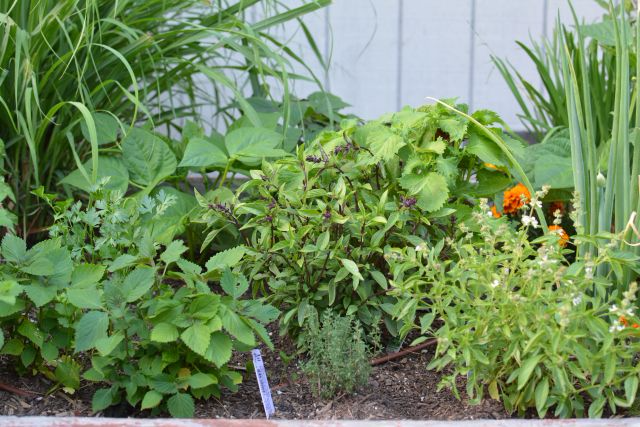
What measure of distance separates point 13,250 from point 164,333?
14.3 inches

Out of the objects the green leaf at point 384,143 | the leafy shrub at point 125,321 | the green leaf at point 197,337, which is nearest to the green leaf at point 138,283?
the leafy shrub at point 125,321

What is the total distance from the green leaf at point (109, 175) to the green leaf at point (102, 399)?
0.69 m

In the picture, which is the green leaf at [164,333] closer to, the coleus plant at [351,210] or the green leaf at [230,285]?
the green leaf at [230,285]

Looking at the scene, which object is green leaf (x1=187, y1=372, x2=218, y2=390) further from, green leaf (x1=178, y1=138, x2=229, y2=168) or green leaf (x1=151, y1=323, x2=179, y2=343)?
green leaf (x1=178, y1=138, x2=229, y2=168)

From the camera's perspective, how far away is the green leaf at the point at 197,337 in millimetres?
1648

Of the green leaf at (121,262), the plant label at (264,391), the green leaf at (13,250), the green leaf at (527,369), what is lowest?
the plant label at (264,391)

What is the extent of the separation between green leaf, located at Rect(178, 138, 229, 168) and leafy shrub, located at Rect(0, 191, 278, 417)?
15.3 inches

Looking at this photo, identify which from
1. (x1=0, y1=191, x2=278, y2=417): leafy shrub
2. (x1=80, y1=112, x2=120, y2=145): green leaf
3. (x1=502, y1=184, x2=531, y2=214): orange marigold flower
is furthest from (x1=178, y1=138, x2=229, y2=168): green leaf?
(x1=502, y1=184, x2=531, y2=214): orange marigold flower

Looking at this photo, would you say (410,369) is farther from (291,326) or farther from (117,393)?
(117,393)

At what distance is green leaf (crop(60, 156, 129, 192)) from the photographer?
232cm

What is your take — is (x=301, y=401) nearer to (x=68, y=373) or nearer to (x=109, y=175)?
(x=68, y=373)

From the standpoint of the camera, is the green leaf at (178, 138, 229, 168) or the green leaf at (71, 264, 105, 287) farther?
the green leaf at (178, 138, 229, 168)

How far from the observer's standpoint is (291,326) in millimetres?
2100

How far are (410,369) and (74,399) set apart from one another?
776 millimetres
